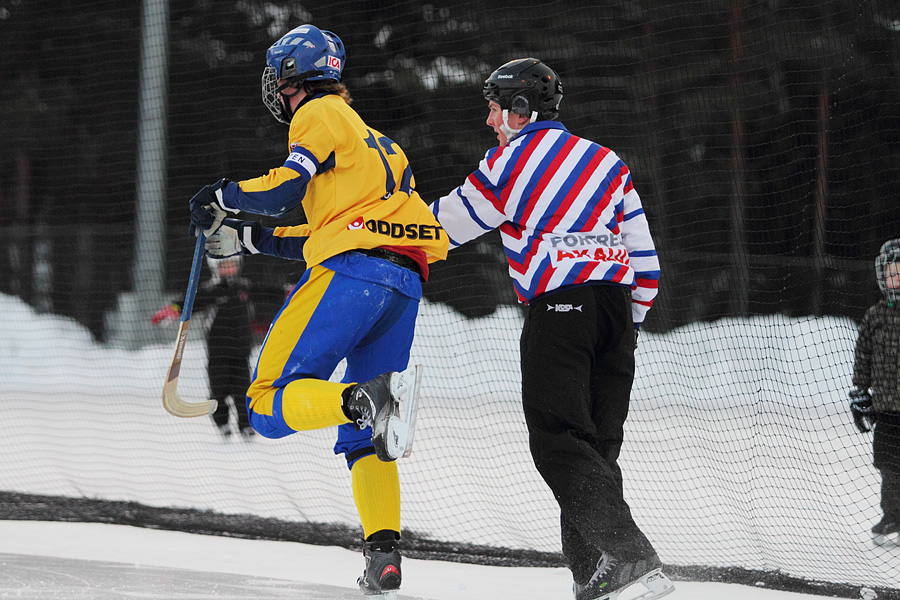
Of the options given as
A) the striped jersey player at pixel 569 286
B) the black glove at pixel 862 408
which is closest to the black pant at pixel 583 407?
the striped jersey player at pixel 569 286

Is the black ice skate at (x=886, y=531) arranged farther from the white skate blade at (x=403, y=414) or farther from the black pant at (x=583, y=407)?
the white skate blade at (x=403, y=414)

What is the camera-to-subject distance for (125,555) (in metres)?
3.32

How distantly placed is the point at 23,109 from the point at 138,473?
3.87 m

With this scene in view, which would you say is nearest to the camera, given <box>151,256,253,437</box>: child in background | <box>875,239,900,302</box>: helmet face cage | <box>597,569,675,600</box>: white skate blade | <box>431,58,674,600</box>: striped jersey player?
<box>597,569,675,600</box>: white skate blade

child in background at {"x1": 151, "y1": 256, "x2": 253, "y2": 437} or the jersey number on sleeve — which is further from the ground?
the jersey number on sleeve

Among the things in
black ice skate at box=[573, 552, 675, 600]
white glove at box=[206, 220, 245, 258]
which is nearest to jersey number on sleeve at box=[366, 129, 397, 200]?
white glove at box=[206, 220, 245, 258]

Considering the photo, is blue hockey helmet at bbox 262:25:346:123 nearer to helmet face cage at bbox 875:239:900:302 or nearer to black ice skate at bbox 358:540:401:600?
black ice skate at bbox 358:540:401:600

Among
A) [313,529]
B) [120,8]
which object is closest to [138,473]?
[313,529]

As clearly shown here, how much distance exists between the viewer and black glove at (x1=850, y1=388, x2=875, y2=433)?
3660 mm

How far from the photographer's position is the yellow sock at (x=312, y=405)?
2.24m

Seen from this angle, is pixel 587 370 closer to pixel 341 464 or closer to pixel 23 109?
pixel 341 464

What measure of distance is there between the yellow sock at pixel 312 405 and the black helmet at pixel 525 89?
35.6 inches

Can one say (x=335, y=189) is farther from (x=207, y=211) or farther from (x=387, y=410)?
(x=387, y=410)

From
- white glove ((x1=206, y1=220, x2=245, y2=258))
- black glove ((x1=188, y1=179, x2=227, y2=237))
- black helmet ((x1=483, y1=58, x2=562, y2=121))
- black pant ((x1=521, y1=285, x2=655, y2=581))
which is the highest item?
black helmet ((x1=483, y1=58, x2=562, y2=121))
